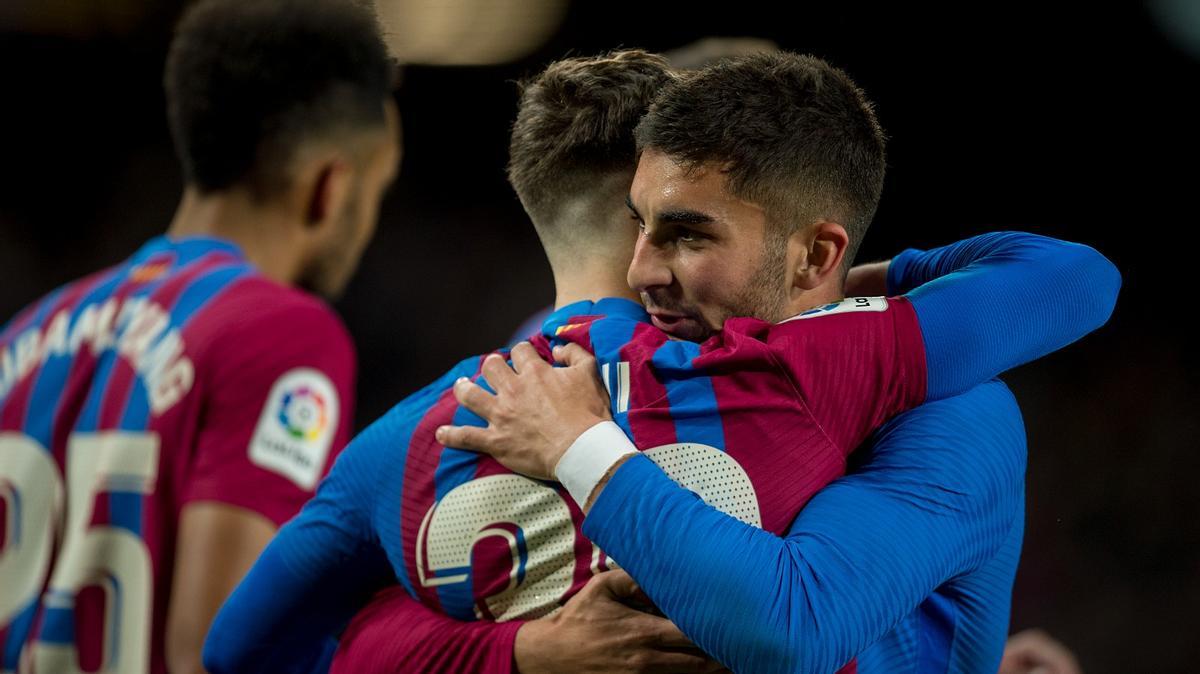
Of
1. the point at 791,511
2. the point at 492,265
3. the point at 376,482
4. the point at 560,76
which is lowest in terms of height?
the point at 492,265

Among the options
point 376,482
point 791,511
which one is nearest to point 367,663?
point 376,482

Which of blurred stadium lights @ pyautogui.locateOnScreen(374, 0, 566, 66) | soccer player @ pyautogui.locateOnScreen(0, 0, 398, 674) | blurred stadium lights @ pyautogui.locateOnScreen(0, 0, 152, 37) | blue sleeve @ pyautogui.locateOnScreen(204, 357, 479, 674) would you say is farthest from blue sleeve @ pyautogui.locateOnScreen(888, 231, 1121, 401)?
blurred stadium lights @ pyautogui.locateOnScreen(0, 0, 152, 37)

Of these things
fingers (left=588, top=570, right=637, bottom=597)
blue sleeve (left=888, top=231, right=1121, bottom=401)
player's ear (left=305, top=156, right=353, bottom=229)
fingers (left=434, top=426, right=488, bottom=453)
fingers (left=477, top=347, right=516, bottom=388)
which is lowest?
player's ear (left=305, top=156, right=353, bottom=229)

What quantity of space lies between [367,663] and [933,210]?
9.31 ft

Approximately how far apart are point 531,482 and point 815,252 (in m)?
0.44

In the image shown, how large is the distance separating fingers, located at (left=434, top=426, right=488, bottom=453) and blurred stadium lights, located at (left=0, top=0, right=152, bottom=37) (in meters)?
5.83

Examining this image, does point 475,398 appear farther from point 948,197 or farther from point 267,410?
point 948,197

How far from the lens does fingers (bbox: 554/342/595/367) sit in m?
1.32

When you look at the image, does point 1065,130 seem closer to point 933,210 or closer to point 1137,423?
point 933,210

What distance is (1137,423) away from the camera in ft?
16.6

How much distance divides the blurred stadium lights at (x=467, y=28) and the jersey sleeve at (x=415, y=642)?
39.2 inches

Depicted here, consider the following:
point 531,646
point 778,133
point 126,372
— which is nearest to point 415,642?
point 531,646

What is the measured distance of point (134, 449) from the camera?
2221 millimetres

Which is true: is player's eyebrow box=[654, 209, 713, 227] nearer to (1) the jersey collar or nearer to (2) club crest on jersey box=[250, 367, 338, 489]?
(1) the jersey collar
